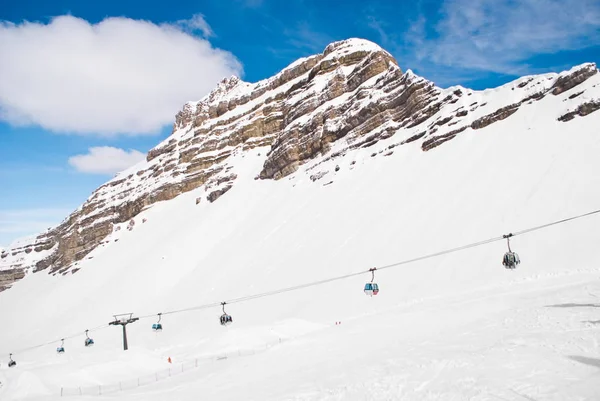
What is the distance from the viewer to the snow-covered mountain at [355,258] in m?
16.8

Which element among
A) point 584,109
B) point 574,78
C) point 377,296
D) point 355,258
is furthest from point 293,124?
point 377,296

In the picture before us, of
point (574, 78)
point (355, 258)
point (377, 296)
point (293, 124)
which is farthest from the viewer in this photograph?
point (293, 124)

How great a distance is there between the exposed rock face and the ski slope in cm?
345

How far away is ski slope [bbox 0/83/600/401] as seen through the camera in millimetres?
15273

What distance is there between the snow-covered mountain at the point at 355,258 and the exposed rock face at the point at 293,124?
0.45 meters

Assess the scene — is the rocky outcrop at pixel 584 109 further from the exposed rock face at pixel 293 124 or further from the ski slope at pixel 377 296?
the ski slope at pixel 377 296

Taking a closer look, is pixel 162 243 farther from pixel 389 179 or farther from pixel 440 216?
pixel 440 216

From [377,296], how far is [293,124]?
196ft

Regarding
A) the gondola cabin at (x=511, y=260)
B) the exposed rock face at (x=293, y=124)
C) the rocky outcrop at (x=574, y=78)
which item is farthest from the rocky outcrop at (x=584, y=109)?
the gondola cabin at (x=511, y=260)

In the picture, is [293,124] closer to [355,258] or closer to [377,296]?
[355,258]

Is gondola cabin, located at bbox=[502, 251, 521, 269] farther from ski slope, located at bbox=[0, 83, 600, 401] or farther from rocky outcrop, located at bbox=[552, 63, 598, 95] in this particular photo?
rocky outcrop, located at bbox=[552, 63, 598, 95]

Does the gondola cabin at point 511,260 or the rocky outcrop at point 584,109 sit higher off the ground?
the rocky outcrop at point 584,109

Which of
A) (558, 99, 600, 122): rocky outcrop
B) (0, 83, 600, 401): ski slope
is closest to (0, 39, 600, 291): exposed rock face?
(558, 99, 600, 122): rocky outcrop

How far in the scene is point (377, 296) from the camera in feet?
116
